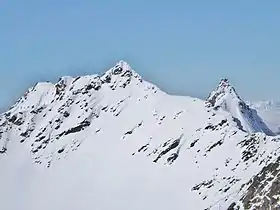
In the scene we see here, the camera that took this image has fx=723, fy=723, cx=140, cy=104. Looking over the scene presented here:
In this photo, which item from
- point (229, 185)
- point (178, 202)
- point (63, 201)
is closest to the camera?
point (229, 185)

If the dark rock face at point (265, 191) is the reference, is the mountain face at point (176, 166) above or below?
above

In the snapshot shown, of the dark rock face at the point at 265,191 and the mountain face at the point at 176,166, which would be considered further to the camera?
the mountain face at the point at 176,166

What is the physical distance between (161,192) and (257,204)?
61.6 meters

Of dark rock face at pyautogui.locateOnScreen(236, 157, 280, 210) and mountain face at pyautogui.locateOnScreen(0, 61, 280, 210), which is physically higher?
mountain face at pyautogui.locateOnScreen(0, 61, 280, 210)

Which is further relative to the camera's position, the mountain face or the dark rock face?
the mountain face

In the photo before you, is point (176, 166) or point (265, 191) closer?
point (265, 191)

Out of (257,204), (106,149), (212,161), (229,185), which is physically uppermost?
(106,149)

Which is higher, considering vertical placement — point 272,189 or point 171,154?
point 171,154

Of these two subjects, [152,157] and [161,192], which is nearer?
[161,192]

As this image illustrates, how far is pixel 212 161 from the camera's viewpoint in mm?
157500

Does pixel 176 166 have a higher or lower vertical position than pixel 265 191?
higher

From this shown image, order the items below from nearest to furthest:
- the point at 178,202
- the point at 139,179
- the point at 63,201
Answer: the point at 178,202 → the point at 139,179 → the point at 63,201

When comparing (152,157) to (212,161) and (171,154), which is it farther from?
(212,161)

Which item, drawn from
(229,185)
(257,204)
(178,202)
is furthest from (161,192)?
(257,204)
